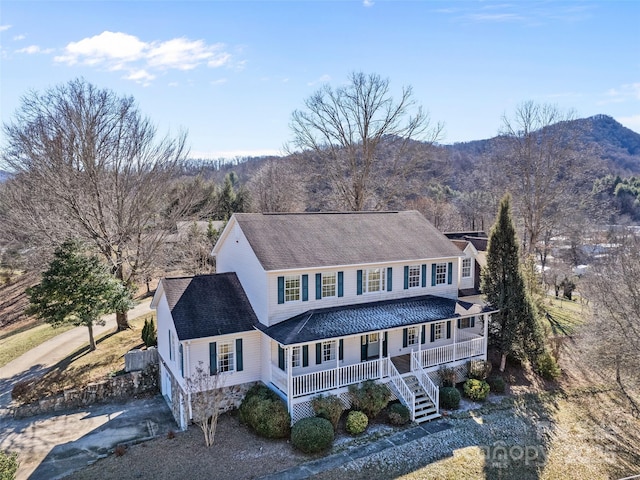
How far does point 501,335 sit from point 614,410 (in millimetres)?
5194

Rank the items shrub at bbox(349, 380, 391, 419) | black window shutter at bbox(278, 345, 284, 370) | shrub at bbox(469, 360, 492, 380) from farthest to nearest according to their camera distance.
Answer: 1. shrub at bbox(469, 360, 492, 380)
2. black window shutter at bbox(278, 345, 284, 370)
3. shrub at bbox(349, 380, 391, 419)

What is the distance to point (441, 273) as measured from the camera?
68.9 ft

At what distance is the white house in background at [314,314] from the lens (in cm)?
1596

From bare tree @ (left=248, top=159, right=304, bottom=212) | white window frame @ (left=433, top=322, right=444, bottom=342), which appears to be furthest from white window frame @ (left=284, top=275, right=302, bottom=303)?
bare tree @ (left=248, top=159, right=304, bottom=212)

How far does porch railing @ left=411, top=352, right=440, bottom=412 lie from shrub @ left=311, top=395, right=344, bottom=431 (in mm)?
3886

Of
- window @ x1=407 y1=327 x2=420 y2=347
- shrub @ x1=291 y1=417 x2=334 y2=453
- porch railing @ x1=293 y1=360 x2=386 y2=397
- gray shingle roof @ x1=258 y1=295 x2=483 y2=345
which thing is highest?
gray shingle roof @ x1=258 y1=295 x2=483 y2=345

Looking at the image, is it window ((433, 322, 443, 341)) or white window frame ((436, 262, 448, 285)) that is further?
white window frame ((436, 262, 448, 285))

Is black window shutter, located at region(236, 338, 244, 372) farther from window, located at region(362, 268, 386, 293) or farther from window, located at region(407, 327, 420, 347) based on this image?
window, located at region(407, 327, 420, 347)

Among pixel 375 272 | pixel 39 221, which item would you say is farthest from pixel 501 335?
pixel 39 221

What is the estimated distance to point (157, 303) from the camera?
63.8ft

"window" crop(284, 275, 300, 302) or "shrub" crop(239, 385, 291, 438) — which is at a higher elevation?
"window" crop(284, 275, 300, 302)

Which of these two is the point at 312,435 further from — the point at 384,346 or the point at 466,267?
the point at 466,267

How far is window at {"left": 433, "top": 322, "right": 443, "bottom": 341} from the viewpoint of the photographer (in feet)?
65.2

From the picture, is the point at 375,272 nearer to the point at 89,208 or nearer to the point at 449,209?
the point at 89,208
